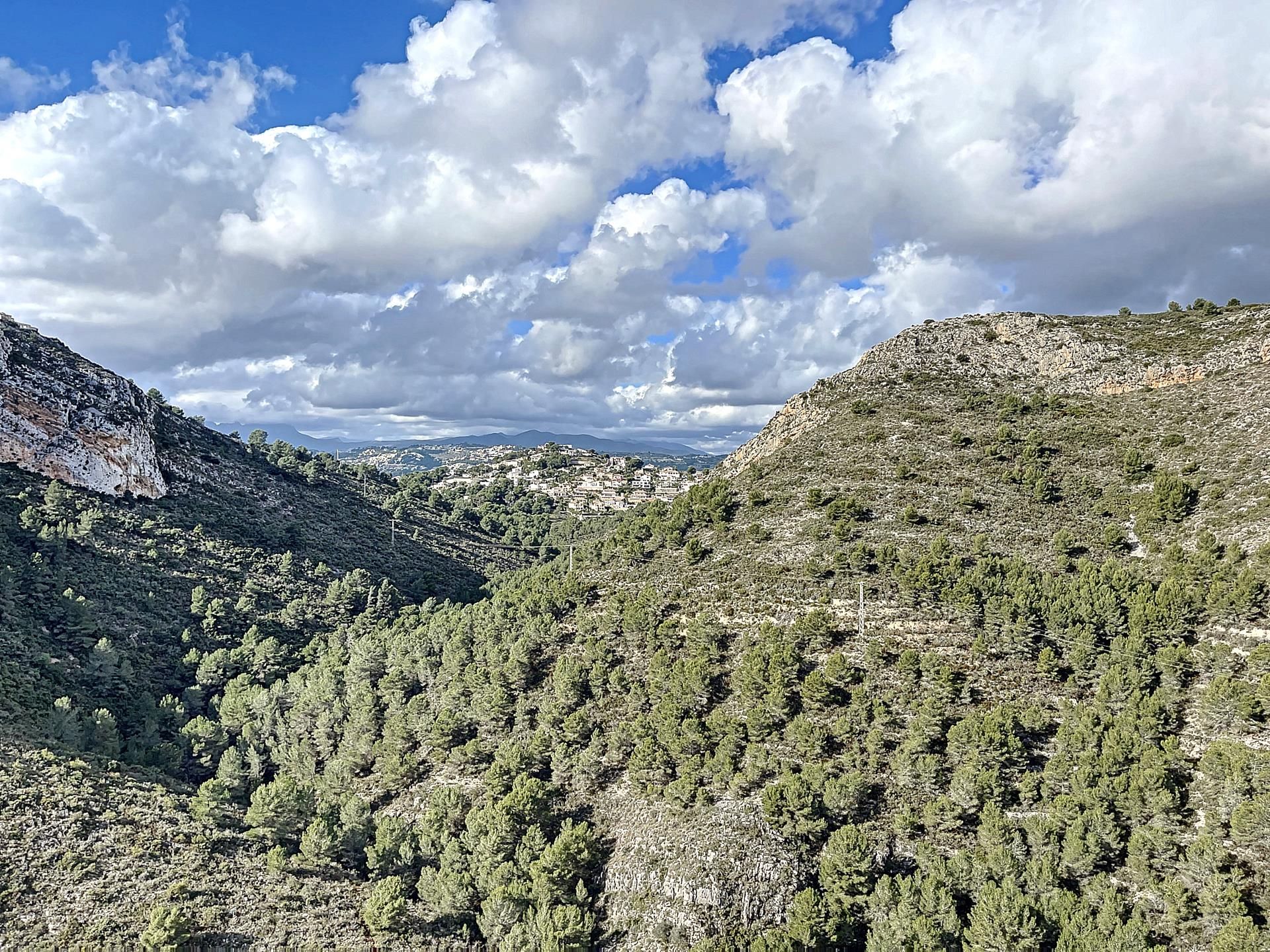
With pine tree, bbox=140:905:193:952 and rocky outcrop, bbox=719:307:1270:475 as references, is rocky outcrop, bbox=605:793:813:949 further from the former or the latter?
rocky outcrop, bbox=719:307:1270:475

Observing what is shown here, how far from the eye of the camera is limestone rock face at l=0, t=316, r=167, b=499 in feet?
231

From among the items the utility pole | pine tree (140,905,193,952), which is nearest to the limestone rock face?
pine tree (140,905,193,952)

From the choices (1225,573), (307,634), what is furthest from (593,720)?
(307,634)

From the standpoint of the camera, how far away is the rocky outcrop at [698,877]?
84.6 ft

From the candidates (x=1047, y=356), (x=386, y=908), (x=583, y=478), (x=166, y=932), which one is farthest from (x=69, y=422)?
(x=583, y=478)

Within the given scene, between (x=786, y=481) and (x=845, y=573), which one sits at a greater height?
(x=786, y=481)

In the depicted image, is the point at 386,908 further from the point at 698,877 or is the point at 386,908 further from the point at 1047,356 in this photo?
the point at 1047,356

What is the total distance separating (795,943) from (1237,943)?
13.4 meters

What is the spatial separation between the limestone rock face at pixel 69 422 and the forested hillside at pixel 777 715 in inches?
427

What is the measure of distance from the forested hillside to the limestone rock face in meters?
10.8

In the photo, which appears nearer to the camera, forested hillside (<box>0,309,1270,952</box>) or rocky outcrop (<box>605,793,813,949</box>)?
forested hillside (<box>0,309,1270,952</box>)

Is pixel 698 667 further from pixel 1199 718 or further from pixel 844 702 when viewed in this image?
pixel 1199 718

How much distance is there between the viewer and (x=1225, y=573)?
30531 mm

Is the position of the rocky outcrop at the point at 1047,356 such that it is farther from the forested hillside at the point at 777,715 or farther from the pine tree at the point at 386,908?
the pine tree at the point at 386,908
